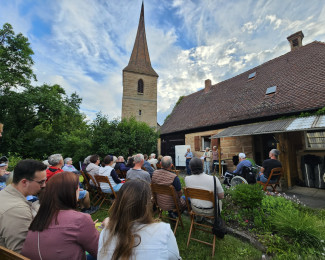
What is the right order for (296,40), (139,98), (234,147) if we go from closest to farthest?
1. (234,147)
2. (296,40)
3. (139,98)

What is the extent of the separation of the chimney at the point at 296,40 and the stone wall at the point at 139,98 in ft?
56.0

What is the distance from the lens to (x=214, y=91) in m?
14.5

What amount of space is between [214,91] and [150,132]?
7147 mm

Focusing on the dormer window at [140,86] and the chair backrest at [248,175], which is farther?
the dormer window at [140,86]

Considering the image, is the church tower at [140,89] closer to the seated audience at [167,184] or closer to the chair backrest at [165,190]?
the seated audience at [167,184]

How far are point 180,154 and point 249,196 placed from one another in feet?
31.8

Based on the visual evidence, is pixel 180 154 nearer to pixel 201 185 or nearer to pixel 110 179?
pixel 110 179

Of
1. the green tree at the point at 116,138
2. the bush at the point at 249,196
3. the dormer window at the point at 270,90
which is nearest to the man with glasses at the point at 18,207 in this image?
the bush at the point at 249,196

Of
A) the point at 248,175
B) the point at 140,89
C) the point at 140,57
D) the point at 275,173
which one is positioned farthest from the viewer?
the point at 140,57

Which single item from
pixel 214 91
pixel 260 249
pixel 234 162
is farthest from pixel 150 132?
pixel 260 249

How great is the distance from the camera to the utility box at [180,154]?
42.3 feet

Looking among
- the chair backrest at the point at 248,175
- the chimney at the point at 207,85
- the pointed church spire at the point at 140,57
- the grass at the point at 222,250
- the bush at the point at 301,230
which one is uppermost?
the pointed church spire at the point at 140,57

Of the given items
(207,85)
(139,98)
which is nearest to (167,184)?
(207,85)

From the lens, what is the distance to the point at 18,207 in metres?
1.56
